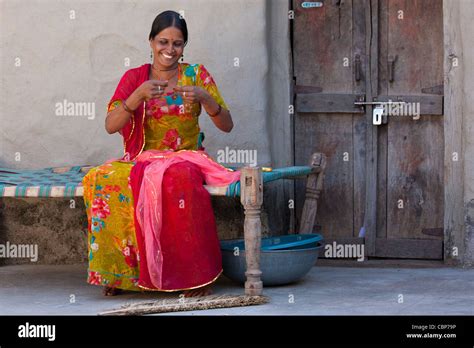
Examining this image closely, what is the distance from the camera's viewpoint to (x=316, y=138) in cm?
707

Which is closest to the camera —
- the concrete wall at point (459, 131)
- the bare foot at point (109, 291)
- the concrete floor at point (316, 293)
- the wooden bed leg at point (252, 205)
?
the concrete floor at point (316, 293)

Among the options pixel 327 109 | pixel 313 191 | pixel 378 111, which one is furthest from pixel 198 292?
pixel 378 111

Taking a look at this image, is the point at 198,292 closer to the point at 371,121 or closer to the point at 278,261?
the point at 278,261

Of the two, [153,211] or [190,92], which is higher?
[190,92]

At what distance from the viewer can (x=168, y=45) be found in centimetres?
595

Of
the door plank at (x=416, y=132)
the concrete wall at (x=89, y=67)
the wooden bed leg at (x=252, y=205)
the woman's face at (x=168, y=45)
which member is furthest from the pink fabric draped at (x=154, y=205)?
the door plank at (x=416, y=132)

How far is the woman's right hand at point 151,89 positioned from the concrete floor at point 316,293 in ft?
3.64

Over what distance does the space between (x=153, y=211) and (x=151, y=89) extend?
68 centimetres

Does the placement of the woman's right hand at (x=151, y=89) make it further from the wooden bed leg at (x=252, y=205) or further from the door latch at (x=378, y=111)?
the door latch at (x=378, y=111)

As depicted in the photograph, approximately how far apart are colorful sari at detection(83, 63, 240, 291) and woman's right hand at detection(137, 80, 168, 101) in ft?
0.84

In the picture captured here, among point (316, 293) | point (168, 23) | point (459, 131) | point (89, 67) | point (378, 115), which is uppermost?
point (168, 23)

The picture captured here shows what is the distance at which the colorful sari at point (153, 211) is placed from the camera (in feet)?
18.3

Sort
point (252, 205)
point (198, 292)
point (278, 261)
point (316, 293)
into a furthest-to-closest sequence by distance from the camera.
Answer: point (278, 261) < point (316, 293) < point (198, 292) < point (252, 205)

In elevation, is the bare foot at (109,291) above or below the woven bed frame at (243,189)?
below
